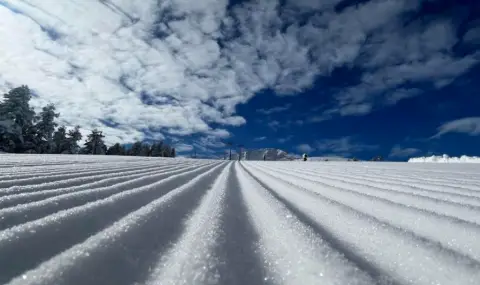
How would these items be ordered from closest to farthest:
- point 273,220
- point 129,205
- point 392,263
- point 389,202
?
1. point 392,263
2. point 273,220
3. point 129,205
4. point 389,202

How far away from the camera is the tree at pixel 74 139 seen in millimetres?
35812

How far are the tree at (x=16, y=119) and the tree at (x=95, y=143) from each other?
13.2 metres

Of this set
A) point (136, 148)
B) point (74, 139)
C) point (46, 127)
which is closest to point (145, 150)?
point (136, 148)

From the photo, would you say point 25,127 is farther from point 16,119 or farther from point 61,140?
point 61,140

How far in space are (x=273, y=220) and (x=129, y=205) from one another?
25.1 inches

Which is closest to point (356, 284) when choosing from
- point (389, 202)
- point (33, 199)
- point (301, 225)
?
point (301, 225)

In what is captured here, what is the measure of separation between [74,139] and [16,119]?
10893 mm

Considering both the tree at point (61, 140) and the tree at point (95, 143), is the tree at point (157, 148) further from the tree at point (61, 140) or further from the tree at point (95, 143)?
the tree at point (61, 140)

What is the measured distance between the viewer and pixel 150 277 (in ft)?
1.87

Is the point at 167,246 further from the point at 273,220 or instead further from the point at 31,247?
the point at 273,220

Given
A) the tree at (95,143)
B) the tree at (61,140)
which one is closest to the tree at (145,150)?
the tree at (95,143)

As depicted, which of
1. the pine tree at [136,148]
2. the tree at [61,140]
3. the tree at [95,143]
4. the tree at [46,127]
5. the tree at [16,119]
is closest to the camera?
the tree at [16,119]

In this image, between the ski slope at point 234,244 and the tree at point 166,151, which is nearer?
the ski slope at point 234,244

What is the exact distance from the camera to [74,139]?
3653 centimetres
